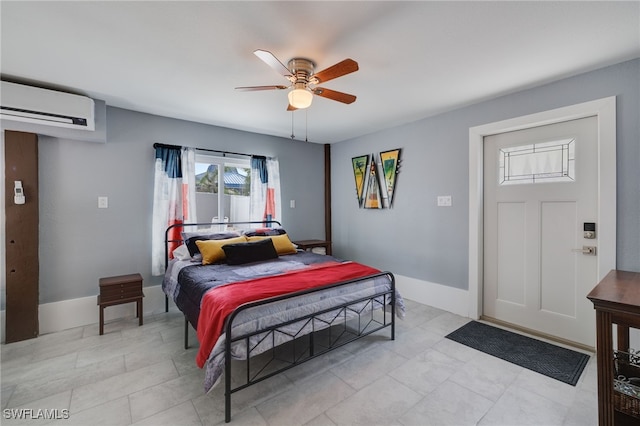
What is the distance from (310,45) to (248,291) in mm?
1891

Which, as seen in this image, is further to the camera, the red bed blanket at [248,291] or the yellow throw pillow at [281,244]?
the yellow throw pillow at [281,244]

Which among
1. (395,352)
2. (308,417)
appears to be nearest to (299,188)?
(395,352)

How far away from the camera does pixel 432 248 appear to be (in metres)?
3.80

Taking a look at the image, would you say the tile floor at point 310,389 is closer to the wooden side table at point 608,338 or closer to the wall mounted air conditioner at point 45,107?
the wooden side table at point 608,338

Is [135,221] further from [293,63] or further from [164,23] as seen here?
[293,63]

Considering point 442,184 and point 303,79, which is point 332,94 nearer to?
point 303,79

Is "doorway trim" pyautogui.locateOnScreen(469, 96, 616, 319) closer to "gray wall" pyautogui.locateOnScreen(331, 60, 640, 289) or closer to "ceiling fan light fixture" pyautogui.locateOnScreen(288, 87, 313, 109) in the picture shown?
"gray wall" pyautogui.locateOnScreen(331, 60, 640, 289)

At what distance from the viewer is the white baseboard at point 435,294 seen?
11.4 ft

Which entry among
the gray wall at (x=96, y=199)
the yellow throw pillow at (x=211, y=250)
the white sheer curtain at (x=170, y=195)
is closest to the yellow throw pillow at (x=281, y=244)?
the yellow throw pillow at (x=211, y=250)

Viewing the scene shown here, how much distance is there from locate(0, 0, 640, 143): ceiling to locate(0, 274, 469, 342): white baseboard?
7.59ft

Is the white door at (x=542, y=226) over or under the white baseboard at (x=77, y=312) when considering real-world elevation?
over

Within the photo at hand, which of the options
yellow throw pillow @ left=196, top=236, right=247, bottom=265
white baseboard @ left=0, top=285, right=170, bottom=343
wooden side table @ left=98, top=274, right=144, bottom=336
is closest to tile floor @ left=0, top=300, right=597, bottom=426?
white baseboard @ left=0, top=285, right=170, bottom=343

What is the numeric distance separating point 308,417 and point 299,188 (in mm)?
3687

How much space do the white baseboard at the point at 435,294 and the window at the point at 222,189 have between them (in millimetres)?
2622
